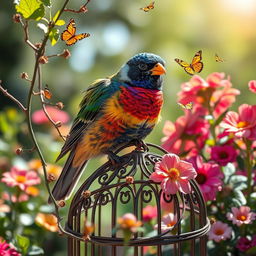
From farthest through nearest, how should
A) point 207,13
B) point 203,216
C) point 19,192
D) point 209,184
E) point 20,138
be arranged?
point 20,138 < point 207,13 < point 19,192 < point 209,184 < point 203,216

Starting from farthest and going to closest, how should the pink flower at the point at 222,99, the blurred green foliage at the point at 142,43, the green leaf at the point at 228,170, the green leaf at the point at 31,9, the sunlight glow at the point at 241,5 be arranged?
the blurred green foliage at the point at 142,43
the sunlight glow at the point at 241,5
the pink flower at the point at 222,99
the green leaf at the point at 228,170
the green leaf at the point at 31,9

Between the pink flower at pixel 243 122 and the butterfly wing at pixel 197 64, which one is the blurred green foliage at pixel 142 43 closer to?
the pink flower at pixel 243 122

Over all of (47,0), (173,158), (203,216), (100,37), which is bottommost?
(203,216)

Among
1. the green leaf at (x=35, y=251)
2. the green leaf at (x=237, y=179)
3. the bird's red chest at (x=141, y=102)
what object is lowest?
the green leaf at (x=35, y=251)

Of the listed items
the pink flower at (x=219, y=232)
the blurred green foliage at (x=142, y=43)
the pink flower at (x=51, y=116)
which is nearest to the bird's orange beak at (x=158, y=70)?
the pink flower at (x=219, y=232)

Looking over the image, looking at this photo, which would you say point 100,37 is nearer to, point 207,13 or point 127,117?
point 207,13

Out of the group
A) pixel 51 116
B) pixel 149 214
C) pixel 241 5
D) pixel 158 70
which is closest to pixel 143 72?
pixel 158 70

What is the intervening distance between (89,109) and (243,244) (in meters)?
0.75

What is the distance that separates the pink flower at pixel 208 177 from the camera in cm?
196

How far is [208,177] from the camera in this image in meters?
1.99

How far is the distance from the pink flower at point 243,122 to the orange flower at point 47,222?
2.57 ft

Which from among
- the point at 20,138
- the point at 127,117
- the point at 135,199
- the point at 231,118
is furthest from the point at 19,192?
the point at 20,138

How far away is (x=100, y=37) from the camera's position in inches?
159

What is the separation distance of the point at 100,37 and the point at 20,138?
0.95 metres
